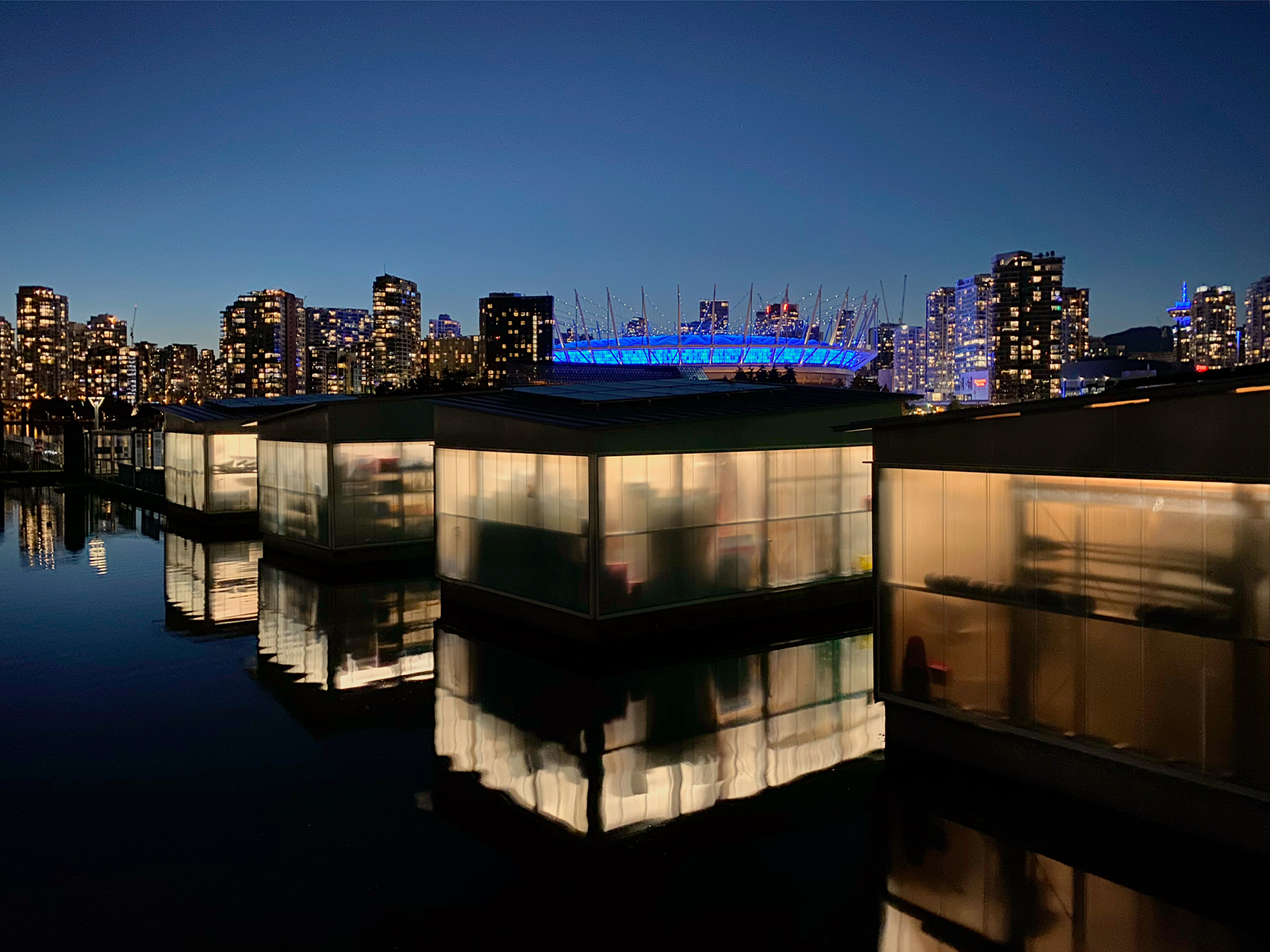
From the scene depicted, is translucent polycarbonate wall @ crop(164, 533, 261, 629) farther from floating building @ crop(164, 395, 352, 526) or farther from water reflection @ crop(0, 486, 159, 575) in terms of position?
floating building @ crop(164, 395, 352, 526)

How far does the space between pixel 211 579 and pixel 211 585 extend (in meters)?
0.99

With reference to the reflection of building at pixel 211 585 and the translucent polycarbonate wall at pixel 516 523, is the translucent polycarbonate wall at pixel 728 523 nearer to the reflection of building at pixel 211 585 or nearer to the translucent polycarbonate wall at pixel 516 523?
the translucent polycarbonate wall at pixel 516 523

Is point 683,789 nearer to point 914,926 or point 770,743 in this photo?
point 770,743

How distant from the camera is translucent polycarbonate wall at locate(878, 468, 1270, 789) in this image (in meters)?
9.35

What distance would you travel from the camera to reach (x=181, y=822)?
1048 cm

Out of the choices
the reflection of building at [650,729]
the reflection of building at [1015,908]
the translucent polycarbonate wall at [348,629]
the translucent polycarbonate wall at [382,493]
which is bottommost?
the reflection of building at [1015,908]

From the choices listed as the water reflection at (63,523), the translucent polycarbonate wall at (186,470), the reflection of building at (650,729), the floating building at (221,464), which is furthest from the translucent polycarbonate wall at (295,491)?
the reflection of building at (650,729)

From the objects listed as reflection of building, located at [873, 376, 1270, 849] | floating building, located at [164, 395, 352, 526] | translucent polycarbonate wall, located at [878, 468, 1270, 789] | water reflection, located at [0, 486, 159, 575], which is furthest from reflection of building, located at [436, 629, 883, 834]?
floating building, located at [164, 395, 352, 526]

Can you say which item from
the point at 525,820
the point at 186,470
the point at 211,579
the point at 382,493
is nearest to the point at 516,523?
the point at 382,493

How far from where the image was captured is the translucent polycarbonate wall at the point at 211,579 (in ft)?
69.8

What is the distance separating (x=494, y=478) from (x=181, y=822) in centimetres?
1077

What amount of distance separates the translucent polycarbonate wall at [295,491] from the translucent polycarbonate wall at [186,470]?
6476 mm

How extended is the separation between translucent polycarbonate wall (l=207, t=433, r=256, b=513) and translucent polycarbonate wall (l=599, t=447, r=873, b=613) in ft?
77.2

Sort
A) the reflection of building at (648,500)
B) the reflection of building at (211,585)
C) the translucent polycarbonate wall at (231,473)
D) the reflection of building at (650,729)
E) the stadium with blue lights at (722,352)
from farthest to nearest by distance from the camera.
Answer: the stadium with blue lights at (722,352) → the translucent polycarbonate wall at (231,473) → the reflection of building at (211,585) → the reflection of building at (648,500) → the reflection of building at (650,729)
